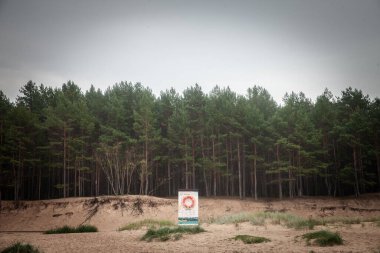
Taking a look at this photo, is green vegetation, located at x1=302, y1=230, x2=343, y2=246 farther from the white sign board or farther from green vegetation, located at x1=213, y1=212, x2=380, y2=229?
the white sign board

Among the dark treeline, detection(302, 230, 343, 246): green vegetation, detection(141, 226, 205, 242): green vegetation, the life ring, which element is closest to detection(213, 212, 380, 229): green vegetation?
the life ring

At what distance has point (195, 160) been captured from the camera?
46844 mm

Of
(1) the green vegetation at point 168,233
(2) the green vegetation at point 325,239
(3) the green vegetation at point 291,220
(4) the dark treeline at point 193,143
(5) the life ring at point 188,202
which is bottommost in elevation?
(3) the green vegetation at point 291,220

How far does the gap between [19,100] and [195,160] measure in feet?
121

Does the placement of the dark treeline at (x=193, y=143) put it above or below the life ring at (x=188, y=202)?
above

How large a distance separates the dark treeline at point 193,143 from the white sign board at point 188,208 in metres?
19.2

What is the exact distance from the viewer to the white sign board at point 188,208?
21609mm

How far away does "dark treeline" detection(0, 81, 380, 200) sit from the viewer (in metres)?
42.9

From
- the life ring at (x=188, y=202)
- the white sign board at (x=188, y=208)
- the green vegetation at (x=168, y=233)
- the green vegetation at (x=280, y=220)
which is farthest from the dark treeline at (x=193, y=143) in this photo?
the green vegetation at (x=168, y=233)

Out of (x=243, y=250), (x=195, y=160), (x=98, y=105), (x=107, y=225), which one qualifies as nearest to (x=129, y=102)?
(x=98, y=105)

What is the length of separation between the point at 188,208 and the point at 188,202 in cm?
49

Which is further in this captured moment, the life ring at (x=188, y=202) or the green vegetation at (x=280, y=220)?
the life ring at (x=188, y=202)

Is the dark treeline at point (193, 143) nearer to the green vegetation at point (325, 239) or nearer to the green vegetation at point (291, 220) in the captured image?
the green vegetation at point (291, 220)

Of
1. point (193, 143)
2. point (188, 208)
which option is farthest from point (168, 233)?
point (193, 143)
